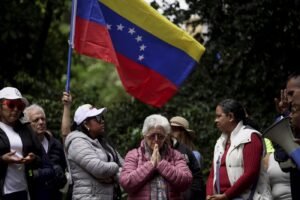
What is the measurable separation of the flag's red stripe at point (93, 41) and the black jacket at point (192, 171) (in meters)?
1.19

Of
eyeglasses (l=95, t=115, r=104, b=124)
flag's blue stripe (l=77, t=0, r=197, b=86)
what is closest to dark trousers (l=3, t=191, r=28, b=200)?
eyeglasses (l=95, t=115, r=104, b=124)

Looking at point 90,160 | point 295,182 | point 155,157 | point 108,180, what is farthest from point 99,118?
point 295,182

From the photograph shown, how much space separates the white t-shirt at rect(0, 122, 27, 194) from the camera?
8.71m

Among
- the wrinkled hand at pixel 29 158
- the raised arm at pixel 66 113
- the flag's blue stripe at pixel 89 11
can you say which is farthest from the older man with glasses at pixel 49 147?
the flag's blue stripe at pixel 89 11

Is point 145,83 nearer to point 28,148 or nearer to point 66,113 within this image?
point 66,113

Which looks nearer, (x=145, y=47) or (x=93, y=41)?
(x=93, y=41)

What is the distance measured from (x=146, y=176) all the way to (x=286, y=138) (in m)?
3.52

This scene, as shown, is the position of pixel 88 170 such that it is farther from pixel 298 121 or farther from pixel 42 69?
pixel 42 69

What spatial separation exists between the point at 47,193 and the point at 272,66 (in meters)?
5.26

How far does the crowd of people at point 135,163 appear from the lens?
8508 millimetres

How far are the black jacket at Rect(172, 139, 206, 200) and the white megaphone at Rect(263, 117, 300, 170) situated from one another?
14.4 feet

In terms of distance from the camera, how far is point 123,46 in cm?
1033

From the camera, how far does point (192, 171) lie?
9.81 meters

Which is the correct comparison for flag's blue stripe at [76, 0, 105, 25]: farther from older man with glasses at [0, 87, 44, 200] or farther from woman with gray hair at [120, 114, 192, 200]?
woman with gray hair at [120, 114, 192, 200]
